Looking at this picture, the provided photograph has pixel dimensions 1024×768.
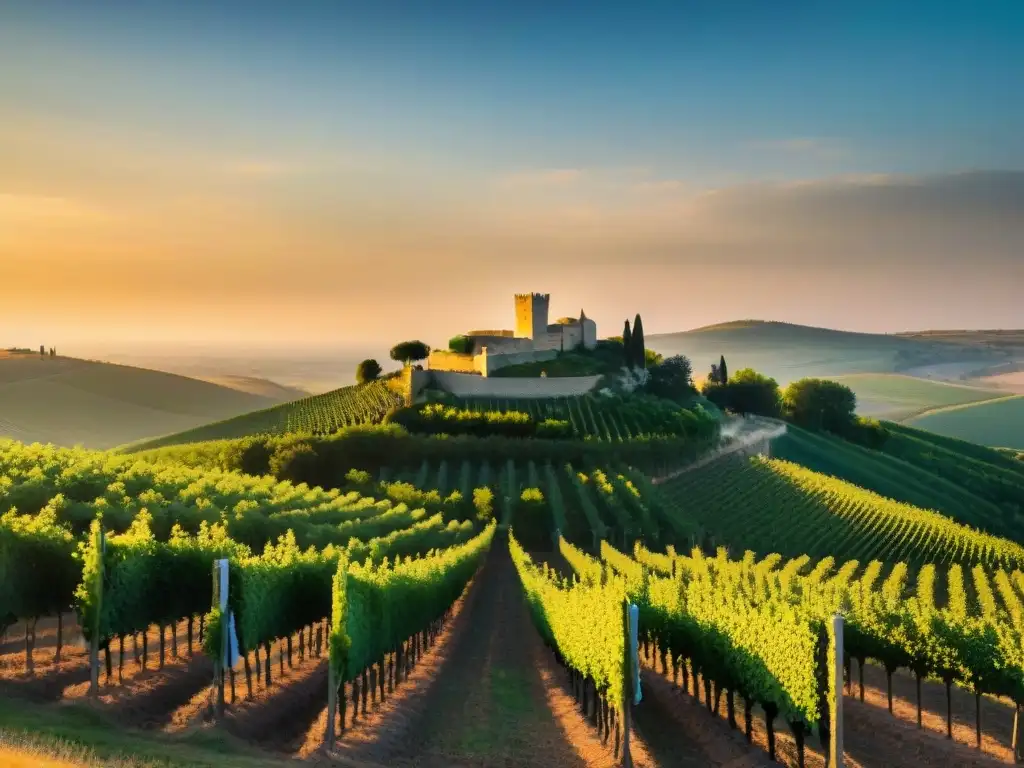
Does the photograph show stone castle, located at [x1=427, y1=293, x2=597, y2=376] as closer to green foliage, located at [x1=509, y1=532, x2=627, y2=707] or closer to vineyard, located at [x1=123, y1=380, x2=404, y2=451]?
vineyard, located at [x1=123, y1=380, x2=404, y2=451]

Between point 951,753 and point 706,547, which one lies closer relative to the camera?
point 951,753

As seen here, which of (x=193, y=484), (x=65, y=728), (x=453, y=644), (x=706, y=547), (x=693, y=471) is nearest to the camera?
(x=65, y=728)

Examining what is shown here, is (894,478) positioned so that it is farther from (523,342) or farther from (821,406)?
(523,342)

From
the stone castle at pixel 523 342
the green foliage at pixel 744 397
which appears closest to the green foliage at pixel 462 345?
the stone castle at pixel 523 342

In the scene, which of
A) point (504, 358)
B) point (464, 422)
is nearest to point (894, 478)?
point (504, 358)

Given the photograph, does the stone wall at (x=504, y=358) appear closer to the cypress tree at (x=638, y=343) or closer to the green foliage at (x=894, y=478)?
the cypress tree at (x=638, y=343)

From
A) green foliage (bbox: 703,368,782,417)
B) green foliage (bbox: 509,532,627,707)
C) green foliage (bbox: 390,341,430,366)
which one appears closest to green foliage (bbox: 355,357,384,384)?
green foliage (bbox: 390,341,430,366)

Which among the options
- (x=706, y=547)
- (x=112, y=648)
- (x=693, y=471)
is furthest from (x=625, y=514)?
(x=112, y=648)

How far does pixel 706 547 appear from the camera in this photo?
56.0m

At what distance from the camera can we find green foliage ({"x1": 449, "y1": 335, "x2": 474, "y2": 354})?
10075 cm

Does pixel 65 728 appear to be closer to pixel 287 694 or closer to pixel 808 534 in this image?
pixel 287 694

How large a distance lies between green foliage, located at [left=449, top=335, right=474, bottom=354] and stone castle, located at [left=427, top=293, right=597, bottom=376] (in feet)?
0.66

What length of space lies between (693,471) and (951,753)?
5187 centimetres

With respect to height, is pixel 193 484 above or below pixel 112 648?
above
